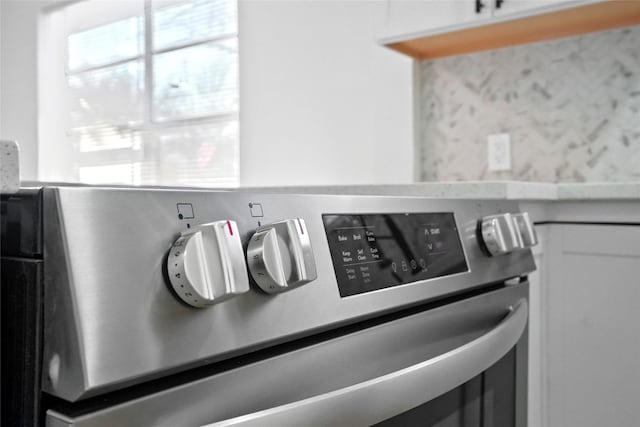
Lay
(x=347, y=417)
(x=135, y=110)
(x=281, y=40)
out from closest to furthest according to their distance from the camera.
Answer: (x=347, y=417)
(x=281, y=40)
(x=135, y=110)

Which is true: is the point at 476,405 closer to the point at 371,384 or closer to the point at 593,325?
the point at 371,384

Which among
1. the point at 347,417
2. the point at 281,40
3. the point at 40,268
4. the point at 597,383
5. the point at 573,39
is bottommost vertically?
the point at 597,383

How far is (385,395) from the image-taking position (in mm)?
464

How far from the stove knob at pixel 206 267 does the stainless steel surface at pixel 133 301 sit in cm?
1

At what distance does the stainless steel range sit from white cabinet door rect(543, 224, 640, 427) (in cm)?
59

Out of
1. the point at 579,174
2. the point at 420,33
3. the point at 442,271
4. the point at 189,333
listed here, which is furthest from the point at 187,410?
the point at 579,174

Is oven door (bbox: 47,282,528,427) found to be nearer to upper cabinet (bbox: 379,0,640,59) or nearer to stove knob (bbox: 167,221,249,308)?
stove knob (bbox: 167,221,249,308)

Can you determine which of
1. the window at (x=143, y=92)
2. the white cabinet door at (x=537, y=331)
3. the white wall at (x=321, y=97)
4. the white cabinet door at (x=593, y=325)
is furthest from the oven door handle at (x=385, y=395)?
the window at (x=143, y=92)

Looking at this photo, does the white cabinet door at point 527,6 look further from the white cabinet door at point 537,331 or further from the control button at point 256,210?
the control button at point 256,210

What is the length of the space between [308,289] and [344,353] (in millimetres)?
76

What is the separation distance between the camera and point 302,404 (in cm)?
40

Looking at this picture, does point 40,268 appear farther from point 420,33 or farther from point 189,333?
point 420,33

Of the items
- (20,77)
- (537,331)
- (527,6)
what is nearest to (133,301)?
(537,331)

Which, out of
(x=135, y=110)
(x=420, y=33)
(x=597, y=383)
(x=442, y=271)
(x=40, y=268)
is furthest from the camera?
(x=135, y=110)
